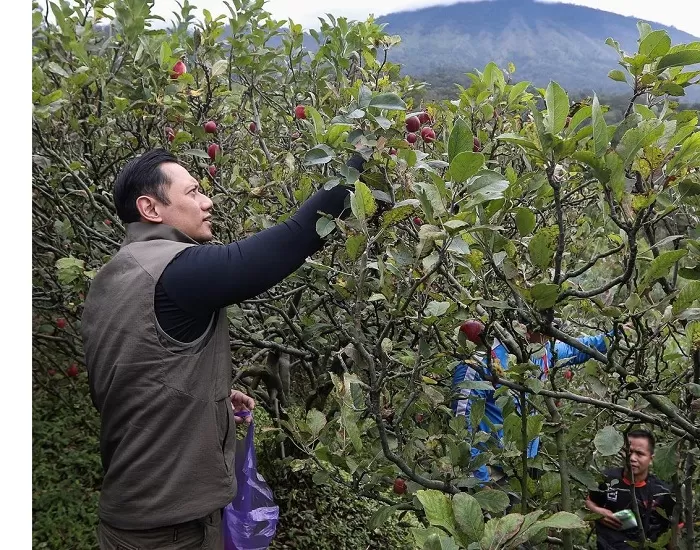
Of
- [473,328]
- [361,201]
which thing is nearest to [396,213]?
[361,201]

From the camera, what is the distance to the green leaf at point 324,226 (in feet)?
4.20

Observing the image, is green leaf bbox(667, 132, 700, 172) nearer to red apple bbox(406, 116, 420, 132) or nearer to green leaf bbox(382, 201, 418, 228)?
green leaf bbox(382, 201, 418, 228)

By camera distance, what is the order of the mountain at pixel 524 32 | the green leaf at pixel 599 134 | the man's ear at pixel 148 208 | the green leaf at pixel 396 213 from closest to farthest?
the green leaf at pixel 599 134, the green leaf at pixel 396 213, the man's ear at pixel 148 208, the mountain at pixel 524 32

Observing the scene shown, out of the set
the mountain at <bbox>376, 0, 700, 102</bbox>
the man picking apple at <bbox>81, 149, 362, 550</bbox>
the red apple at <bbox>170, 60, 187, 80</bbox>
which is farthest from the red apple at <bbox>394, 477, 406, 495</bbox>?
the mountain at <bbox>376, 0, 700, 102</bbox>

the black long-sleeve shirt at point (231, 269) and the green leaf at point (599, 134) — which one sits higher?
the green leaf at point (599, 134)

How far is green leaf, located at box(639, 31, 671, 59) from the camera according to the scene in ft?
4.17

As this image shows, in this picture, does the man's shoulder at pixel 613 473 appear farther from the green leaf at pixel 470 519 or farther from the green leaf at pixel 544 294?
the green leaf at pixel 470 519

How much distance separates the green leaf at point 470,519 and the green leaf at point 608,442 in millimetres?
488

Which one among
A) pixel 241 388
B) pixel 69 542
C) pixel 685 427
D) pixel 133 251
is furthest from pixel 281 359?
pixel 685 427

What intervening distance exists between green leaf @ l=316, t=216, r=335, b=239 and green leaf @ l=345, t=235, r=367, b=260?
0.05 m

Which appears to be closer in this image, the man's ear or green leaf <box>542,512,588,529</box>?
green leaf <box>542,512,588,529</box>

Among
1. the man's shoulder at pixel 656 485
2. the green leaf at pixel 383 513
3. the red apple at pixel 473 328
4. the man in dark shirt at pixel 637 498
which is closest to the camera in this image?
the red apple at pixel 473 328

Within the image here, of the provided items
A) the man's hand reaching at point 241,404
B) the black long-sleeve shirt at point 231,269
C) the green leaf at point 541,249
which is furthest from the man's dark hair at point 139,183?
the green leaf at point 541,249

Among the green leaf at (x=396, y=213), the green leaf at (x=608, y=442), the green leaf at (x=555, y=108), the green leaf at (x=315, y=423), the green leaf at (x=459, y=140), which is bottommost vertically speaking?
the green leaf at (x=315, y=423)
